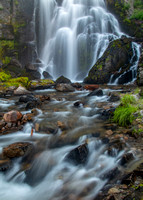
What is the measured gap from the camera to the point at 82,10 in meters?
22.7

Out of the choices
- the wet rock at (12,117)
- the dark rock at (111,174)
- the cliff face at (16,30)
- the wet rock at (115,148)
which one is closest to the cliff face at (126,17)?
the cliff face at (16,30)

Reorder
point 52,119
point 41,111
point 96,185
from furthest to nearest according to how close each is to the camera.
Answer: point 41,111 → point 52,119 → point 96,185

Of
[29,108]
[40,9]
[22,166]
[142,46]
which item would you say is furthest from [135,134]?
[40,9]

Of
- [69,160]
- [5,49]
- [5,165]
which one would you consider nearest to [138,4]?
[5,49]

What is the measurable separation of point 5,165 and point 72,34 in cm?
1870

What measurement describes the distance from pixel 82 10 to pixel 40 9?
5.76m

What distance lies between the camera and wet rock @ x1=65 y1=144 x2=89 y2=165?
3386 mm

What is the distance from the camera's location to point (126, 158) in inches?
120

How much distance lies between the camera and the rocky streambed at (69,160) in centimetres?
264

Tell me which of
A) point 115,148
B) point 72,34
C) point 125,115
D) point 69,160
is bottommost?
point 69,160

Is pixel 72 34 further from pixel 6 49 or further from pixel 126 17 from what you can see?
pixel 126 17

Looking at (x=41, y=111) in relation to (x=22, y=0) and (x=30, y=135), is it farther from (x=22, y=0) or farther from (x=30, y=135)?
(x=22, y=0)

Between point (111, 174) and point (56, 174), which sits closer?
point (111, 174)

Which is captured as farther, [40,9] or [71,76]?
[40,9]
